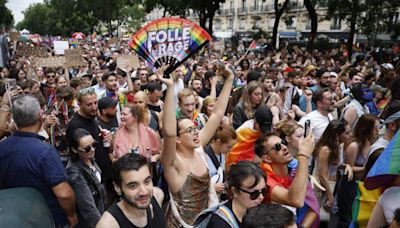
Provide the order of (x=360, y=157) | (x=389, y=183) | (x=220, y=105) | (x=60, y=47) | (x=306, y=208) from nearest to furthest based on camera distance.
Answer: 1. (x=389, y=183)
2. (x=306, y=208)
3. (x=220, y=105)
4. (x=360, y=157)
5. (x=60, y=47)

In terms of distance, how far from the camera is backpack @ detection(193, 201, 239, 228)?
2275 millimetres

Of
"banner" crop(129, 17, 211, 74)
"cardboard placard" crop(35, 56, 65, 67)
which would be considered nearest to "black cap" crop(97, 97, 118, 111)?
"banner" crop(129, 17, 211, 74)

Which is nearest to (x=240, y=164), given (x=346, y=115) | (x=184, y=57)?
(x=184, y=57)

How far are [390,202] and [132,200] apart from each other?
1.67m

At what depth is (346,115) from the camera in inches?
220

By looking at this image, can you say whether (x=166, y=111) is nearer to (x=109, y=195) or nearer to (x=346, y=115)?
(x=109, y=195)

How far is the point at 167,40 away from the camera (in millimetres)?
3395

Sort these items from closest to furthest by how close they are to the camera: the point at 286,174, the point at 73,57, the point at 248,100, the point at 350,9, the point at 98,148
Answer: the point at 286,174, the point at 98,148, the point at 248,100, the point at 73,57, the point at 350,9

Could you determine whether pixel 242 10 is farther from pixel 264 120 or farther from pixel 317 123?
pixel 264 120

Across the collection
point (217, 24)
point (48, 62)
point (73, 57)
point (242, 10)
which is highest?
point (242, 10)

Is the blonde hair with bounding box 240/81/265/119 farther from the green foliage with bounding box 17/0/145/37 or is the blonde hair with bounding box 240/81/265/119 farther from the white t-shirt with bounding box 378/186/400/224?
the green foliage with bounding box 17/0/145/37

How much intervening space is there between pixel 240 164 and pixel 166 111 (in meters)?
0.71

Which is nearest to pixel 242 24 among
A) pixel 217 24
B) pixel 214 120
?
pixel 217 24

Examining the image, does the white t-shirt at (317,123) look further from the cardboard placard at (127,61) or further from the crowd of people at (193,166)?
the cardboard placard at (127,61)
